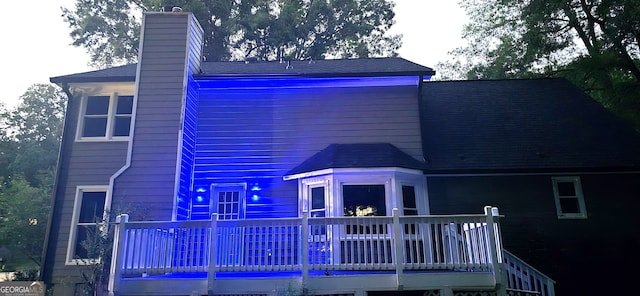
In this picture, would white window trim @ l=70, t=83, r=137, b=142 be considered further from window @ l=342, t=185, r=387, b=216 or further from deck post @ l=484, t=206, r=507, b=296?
deck post @ l=484, t=206, r=507, b=296

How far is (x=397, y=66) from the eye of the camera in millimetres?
10859

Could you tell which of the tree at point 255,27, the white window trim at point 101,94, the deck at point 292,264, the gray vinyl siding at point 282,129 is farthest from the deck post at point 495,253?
the tree at point 255,27

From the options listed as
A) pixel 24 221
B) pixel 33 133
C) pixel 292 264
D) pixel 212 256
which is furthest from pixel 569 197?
pixel 33 133

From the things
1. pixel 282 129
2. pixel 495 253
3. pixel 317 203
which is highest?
pixel 282 129

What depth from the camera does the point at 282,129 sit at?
995 cm

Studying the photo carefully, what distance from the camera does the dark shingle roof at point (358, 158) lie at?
8.59 meters

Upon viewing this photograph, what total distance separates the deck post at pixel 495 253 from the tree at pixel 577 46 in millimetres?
10808

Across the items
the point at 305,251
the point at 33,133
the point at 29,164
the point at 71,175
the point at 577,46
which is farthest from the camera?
the point at 33,133

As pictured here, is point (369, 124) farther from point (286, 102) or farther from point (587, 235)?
point (587, 235)

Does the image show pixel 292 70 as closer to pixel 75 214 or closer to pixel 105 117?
pixel 105 117

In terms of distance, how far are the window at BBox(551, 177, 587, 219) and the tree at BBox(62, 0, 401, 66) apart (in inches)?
687

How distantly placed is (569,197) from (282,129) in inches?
283

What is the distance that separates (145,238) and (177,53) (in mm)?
5031

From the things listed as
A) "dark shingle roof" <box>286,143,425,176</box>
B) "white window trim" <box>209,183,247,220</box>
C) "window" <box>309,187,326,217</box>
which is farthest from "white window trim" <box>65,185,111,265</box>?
"window" <box>309,187,326,217</box>
